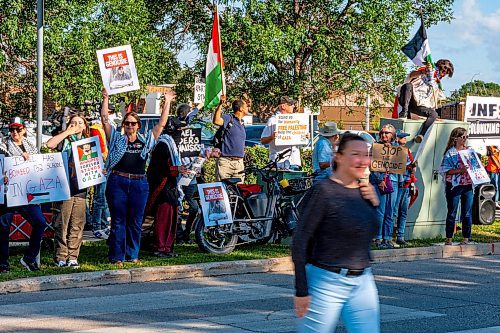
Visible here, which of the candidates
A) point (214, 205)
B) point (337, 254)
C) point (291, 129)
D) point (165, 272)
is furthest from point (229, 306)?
point (291, 129)

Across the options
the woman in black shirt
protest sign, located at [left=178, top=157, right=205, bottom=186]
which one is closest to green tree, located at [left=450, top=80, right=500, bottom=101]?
protest sign, located at [left=178, top=157, right=205, bottom=186]

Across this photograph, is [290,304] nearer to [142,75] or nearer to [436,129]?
[436,129]

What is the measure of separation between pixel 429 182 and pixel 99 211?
18.0 feet

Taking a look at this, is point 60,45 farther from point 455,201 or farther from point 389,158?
point 455,201

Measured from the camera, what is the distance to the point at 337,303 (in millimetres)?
5609

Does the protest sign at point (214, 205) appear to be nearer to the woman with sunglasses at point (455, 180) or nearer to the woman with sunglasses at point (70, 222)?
the woman with sunglasses at point (70, 222)

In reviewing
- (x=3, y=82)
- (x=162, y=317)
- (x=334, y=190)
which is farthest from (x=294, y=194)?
(x=3, y=82)

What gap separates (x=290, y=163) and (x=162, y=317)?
741cm

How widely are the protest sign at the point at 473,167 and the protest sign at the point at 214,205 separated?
4.03m

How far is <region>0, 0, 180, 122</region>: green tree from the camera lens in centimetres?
1966

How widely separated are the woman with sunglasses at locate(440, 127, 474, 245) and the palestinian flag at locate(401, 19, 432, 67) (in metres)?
2.78

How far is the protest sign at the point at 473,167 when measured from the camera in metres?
14.7

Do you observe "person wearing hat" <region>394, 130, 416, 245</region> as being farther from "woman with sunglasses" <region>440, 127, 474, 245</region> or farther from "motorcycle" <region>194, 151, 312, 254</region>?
"motorcycle" <region>194, 151, 312, 254</region>

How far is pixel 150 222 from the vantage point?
13070 mm
